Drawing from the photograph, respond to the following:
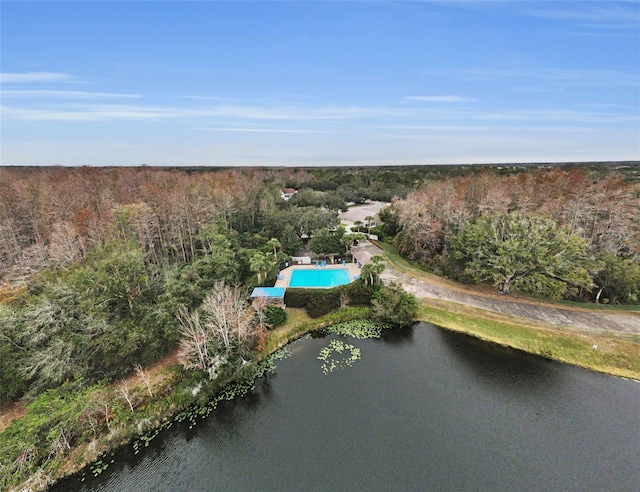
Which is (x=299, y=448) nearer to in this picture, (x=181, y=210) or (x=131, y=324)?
(x=131, y=324)

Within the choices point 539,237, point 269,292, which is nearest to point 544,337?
point 539,237

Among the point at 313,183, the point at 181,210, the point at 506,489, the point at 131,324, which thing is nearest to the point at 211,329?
the point at 131,324

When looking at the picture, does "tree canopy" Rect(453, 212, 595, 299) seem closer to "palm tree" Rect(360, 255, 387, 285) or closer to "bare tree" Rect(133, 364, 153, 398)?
"palm tree" Rect(360, 255, 387, 285)

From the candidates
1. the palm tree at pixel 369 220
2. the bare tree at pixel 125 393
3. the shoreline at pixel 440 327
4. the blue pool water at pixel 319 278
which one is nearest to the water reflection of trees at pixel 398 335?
the shoreline at pixel 440 327

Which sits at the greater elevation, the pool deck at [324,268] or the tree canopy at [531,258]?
the tree canopy at [531,258]

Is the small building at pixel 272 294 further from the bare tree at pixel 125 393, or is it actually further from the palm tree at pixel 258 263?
the bare tree at pixel 125 393

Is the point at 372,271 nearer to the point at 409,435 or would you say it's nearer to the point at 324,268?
the point at 324,268
